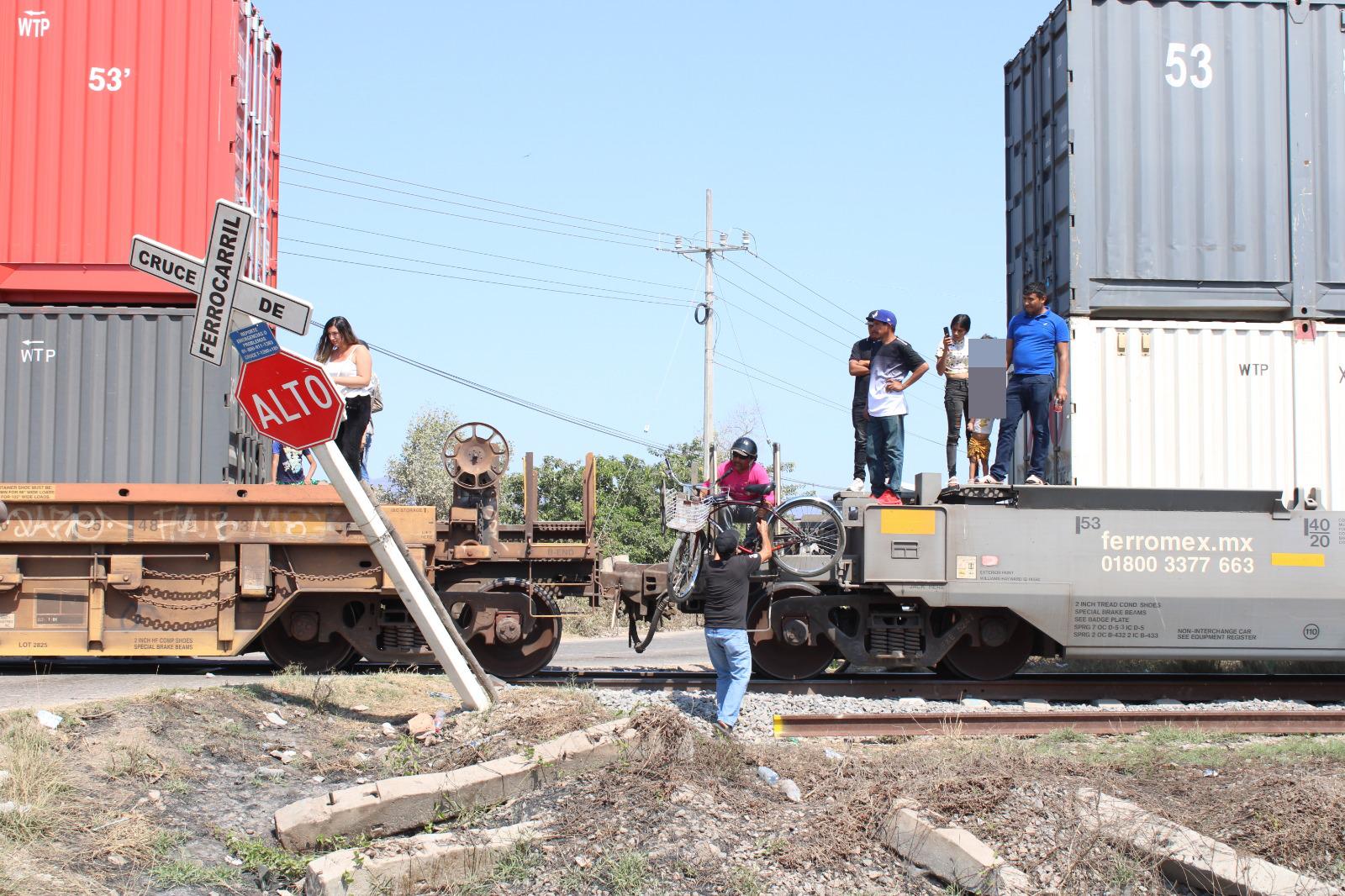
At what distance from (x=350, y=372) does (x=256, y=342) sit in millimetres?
2118

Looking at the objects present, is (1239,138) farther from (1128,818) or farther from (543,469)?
(543,469)

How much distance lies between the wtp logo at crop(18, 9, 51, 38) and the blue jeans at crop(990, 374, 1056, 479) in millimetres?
9164

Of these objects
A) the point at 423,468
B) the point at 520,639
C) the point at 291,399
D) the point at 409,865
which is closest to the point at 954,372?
the point at 520,639

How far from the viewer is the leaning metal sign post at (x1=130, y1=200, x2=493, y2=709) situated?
272 inches

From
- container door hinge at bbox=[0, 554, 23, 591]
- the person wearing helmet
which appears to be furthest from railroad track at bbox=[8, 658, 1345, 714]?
the person wearing helmet

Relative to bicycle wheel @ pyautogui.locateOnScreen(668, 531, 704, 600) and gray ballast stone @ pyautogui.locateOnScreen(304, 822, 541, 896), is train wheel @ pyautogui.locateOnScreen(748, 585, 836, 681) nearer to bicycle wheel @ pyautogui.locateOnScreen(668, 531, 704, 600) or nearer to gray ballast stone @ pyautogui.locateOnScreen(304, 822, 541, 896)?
bicycle wheel @ pyautogui.locateOnScreen(668, 531, 704, 600)

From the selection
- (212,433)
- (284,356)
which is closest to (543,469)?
(212,433)

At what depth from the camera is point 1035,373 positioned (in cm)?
976

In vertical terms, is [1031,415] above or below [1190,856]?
above

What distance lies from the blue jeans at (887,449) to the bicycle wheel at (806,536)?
57 centimetres

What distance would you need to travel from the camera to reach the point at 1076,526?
974 cm

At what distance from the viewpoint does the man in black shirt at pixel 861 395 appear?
10.1m

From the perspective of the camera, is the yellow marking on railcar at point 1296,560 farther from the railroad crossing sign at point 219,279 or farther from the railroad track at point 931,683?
the railroad crossing sign at point 219,279

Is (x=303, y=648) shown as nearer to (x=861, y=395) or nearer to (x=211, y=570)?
(x=211, y=570)
